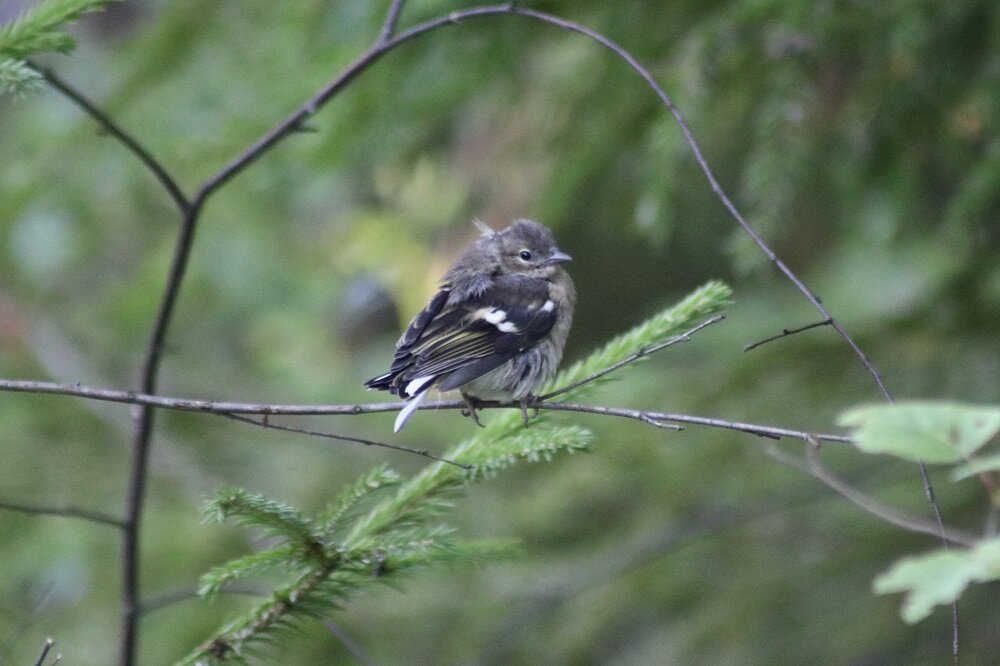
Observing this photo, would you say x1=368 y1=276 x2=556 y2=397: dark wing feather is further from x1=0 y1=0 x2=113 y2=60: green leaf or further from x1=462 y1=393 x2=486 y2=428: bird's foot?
x1=0 y1=0 x2=113 y2=60: green leaf

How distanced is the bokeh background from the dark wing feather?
44cm

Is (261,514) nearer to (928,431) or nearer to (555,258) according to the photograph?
(928,431)

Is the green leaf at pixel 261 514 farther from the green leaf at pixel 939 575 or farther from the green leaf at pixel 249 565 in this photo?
the green leaf at pixel 939 575

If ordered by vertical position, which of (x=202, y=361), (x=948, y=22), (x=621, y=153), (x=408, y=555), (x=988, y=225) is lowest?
(x=408, y=555)

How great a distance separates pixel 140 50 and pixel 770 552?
324 centimetres

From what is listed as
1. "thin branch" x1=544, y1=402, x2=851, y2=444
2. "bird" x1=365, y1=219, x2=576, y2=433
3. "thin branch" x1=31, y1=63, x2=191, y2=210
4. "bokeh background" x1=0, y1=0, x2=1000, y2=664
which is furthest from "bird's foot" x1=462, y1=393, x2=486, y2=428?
"thin branch" x1=31, y1=63, x2=191, y2=210

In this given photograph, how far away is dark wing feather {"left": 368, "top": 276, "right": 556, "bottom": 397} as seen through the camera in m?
2.90

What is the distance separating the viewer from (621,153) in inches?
138

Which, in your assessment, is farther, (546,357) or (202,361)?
(202,361)

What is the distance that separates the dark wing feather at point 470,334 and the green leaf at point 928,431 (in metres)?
1.73

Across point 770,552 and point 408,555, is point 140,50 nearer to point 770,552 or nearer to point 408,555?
point 408,555

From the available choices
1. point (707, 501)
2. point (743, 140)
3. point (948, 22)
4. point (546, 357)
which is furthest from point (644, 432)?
point (743, 140)

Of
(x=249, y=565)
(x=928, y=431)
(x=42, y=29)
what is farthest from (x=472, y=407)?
(x=928, y=431)

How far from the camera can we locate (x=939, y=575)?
3.34ft
